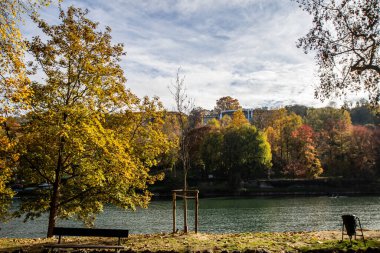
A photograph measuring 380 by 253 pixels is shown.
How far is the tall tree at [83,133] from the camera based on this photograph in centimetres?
1513

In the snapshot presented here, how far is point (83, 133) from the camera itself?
14.5 m

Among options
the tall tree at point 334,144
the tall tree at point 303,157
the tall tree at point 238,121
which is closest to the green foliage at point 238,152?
the tall tree at point 238,121

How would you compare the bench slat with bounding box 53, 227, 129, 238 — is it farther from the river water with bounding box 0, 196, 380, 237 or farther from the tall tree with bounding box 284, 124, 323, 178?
the tall tree with bounding box 284, 124, 323, 178

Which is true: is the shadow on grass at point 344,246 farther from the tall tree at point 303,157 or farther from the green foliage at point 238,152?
the tall tree at point 303,157

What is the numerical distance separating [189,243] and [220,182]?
217 ft

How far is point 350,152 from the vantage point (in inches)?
3068

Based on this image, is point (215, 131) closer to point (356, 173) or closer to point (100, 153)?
point (356, 173)

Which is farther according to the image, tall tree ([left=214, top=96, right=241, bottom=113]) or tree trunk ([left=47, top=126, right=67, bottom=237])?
tall tree ([left=214, top=96, right=241, bottom=113])

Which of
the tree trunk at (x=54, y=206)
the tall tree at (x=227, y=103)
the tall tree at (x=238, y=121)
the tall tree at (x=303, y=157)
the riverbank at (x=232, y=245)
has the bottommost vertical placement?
the riverbank at (x=232, y=245)

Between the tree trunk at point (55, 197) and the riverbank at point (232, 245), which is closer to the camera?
the riverbank at point (232, 245)

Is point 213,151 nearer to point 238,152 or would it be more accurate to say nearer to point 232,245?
point 238,152

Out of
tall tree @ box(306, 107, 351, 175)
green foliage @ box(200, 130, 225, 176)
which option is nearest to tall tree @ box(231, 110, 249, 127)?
green foliage @ box(200, 130, 225, 176)

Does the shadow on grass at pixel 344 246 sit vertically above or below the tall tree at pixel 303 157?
below

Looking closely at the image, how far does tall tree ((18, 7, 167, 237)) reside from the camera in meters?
15.1
